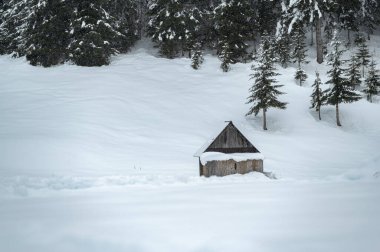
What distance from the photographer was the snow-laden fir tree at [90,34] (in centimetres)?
3619

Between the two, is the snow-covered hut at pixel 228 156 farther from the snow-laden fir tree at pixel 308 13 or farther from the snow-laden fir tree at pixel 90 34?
the snow-laden fir tree at pixel 308 13

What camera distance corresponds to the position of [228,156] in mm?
14375

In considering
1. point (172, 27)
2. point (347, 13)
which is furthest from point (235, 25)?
point (347, 13)

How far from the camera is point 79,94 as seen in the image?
28.6 m

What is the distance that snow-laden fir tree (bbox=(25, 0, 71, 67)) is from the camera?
120 feet

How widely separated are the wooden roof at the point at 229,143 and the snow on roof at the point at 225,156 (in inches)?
8.7

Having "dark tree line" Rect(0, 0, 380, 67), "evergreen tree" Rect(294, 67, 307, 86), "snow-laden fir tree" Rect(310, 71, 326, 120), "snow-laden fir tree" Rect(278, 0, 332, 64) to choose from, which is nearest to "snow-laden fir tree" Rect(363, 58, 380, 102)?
"snow-laden fir tree" Rect(310, 71, 326, 120)

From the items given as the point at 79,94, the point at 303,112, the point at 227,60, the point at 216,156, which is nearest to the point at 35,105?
the point at 79,94

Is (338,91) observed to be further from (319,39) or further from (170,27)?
(170,27)

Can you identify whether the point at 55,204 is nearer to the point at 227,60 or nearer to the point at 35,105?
the point at 35,105

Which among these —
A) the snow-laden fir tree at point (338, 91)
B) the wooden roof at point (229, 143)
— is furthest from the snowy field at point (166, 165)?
the snow-laden fir tree at point (338, 91)

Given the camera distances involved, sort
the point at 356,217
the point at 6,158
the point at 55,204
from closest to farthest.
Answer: the point at 356,217 < the point at 55,204 < the point at 6,158

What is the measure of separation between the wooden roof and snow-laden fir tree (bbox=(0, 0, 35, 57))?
32.2m

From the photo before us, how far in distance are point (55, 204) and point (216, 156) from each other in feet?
30.0
